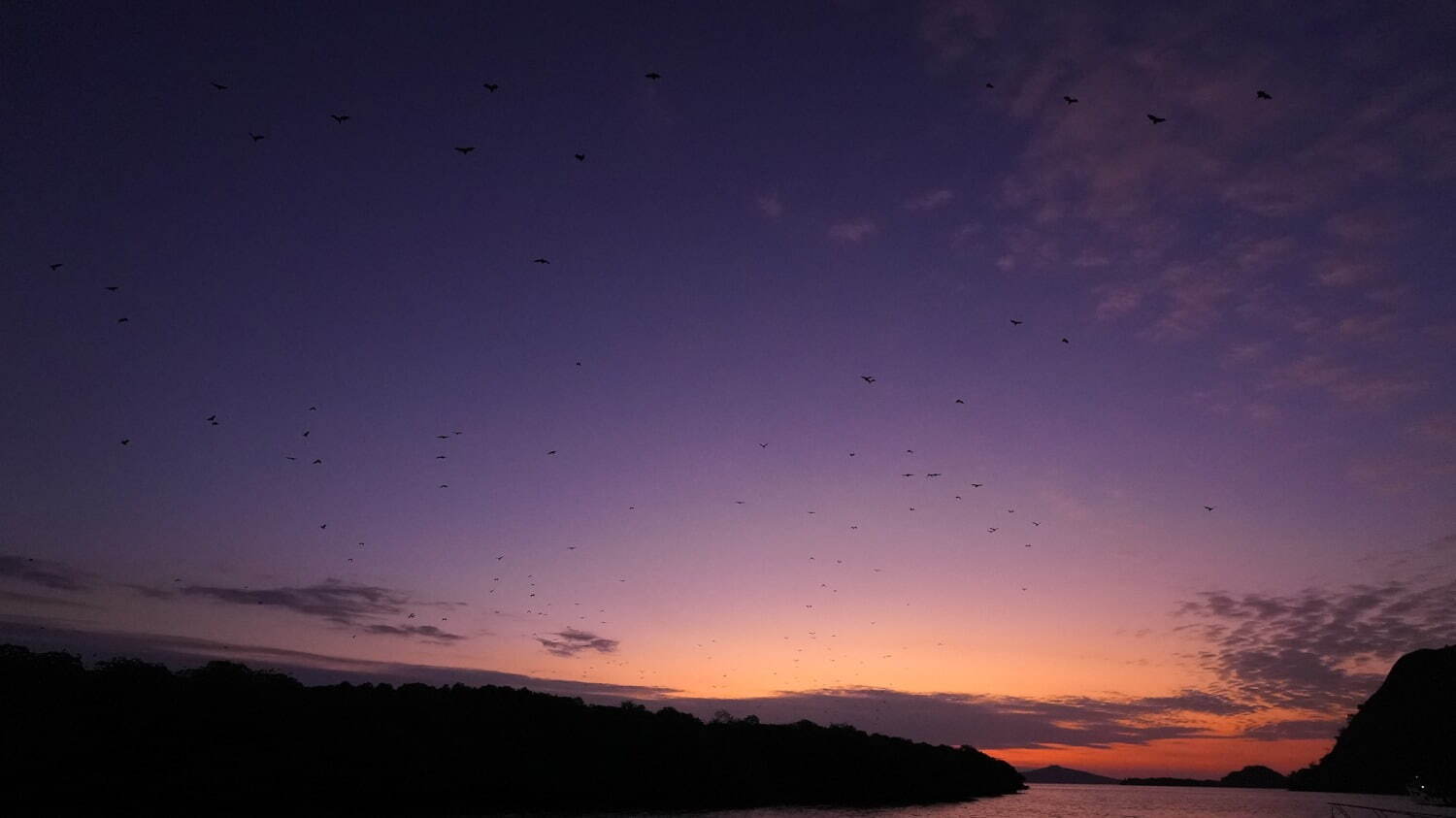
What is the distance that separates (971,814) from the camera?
5285 inches

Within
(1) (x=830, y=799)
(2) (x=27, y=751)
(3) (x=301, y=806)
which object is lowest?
(1) (x=830, y=799)

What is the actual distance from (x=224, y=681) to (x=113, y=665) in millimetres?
11445

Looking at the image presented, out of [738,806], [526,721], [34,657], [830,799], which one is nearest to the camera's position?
[34,657]

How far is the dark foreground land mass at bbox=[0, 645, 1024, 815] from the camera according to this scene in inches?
3118

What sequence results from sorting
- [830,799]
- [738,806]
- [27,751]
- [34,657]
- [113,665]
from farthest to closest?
[830,799] < [738,806] < [113,665] < [34,657] < [27,751]

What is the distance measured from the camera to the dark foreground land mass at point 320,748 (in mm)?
79188

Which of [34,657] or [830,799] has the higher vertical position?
[34,657]

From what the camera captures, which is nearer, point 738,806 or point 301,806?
point 301,806

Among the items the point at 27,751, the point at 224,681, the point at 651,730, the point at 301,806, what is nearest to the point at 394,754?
the point at 301,806

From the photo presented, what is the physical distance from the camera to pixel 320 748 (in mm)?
98938

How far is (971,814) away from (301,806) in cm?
9679

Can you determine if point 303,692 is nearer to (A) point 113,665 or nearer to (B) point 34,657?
(A) point 113,665

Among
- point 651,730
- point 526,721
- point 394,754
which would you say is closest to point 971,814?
point 651,730

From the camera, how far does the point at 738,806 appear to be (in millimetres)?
138750
